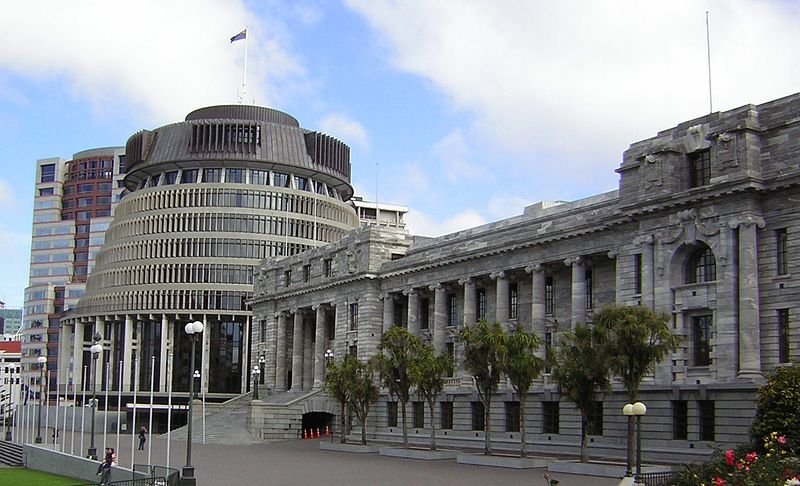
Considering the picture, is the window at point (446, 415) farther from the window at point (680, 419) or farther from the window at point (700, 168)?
the window at point (700, 168)

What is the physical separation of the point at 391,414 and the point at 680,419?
112ft

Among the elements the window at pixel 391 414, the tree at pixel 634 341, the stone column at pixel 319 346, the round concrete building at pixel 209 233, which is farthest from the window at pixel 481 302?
the round concrete building at pixel 209 233

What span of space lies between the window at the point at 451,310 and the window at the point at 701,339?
28.4m

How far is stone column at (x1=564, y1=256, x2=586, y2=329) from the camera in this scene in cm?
6450

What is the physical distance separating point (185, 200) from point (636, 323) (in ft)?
306

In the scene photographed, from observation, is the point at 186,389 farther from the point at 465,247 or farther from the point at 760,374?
the point at 760,374

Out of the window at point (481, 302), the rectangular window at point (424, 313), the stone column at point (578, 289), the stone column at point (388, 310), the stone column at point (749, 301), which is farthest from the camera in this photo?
the stone column at point (388, 310)

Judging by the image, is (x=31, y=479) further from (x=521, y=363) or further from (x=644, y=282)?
(x=644, y=282)

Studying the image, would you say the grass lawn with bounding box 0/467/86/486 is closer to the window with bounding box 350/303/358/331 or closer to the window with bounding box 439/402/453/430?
the window with bounding box 439/402/453/430

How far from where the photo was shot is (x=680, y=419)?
5378 centimetres

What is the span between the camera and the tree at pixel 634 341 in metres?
47.2

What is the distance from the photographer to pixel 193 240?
129875mm

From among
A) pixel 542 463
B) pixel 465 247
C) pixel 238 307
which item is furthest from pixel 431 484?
pixel 238 307

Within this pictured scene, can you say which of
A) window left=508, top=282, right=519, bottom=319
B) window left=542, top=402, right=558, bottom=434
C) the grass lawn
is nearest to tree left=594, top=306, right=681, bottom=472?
window left=542, top=402, right=558, bottom=434
